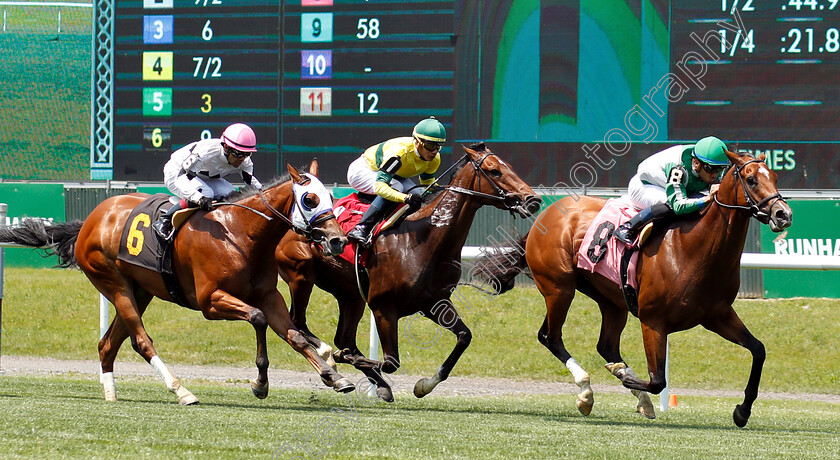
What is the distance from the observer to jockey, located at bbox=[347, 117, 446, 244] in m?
6.87

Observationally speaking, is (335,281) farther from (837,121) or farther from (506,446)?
(837,121)

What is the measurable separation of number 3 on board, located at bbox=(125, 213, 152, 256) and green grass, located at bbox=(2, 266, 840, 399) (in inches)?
159

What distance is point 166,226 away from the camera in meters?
6.69

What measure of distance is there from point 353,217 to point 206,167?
1.07 m

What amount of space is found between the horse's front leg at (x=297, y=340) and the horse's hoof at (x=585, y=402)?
147 cm

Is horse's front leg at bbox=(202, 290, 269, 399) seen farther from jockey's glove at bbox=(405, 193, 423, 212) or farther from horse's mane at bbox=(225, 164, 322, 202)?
jockey's glove at bbox=(405, 193, 423, 212)

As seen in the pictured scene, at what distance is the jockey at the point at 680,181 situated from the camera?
5.98 metres

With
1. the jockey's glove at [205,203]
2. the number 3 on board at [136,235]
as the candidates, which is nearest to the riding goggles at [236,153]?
the jockey's glove at [205,203]

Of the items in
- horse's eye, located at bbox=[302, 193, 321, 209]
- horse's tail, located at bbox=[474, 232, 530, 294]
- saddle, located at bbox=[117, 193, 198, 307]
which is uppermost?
horse's eye, located at bbox=[302, 193, 321, 209]

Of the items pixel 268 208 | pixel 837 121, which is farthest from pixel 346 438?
pixel 837 121

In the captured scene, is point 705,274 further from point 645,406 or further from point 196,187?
point 196,187

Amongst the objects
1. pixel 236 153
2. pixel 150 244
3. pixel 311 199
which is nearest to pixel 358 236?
pixel 311 199

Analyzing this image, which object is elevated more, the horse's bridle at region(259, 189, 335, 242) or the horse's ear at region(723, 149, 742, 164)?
the horse's ear at region(723, 149, 742, 164)

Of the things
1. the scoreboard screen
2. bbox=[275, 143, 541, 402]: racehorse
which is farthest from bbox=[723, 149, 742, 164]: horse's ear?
the scoreboard screen
